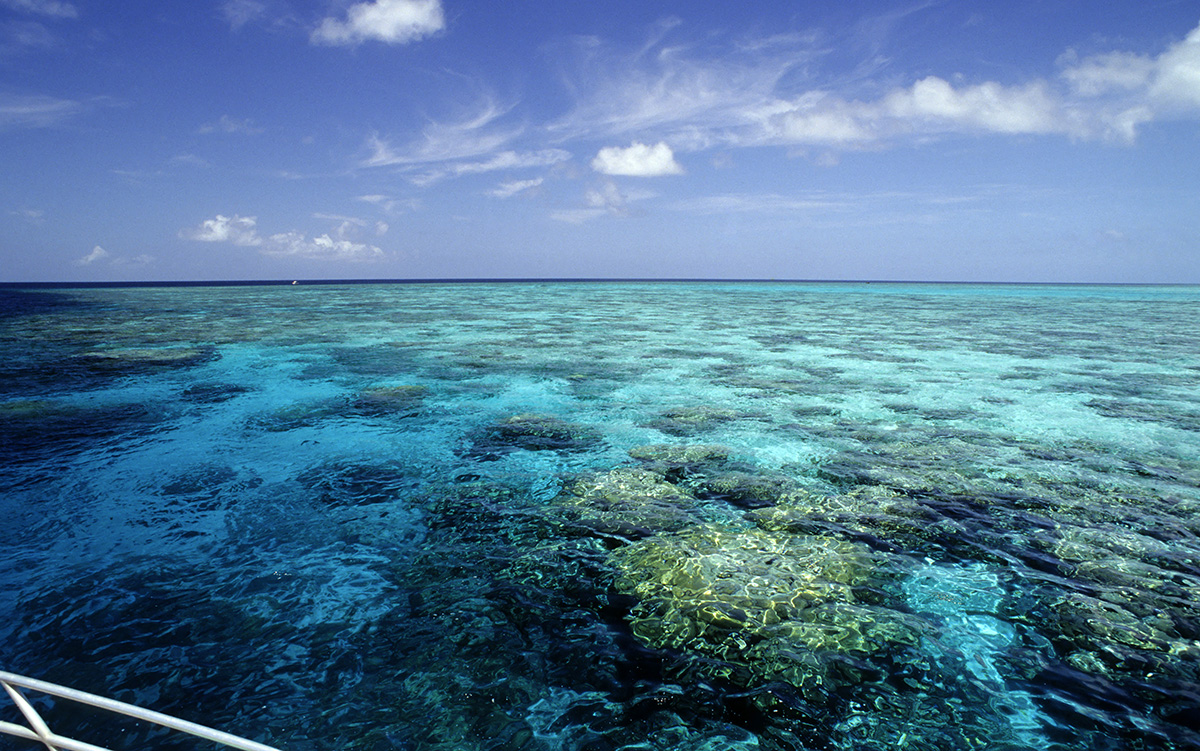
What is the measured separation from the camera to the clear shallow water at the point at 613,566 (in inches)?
180

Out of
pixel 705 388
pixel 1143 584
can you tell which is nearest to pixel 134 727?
pixel 1143 584

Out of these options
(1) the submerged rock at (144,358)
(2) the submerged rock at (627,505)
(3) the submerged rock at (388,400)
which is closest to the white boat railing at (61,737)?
(2) the submerged rock at (627,505)

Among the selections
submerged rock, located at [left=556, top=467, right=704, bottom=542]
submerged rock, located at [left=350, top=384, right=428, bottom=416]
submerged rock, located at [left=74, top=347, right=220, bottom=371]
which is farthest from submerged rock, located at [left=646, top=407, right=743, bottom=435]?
submerged rock, located at [left=74, top=347, right=220, bottom=371]

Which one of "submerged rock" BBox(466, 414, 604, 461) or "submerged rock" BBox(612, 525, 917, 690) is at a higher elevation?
"submerged rock" BBox(466, 414, 604, 461)

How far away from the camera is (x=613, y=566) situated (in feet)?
21.5

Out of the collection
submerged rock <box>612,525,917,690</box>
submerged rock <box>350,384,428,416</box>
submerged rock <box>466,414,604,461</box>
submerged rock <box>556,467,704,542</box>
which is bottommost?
submerged rock <box>612,525,917,690</box>

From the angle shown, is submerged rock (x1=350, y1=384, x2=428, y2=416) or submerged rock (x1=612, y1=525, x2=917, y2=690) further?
submerged rock (x1=350, y1=384, x2=428, y2=416)

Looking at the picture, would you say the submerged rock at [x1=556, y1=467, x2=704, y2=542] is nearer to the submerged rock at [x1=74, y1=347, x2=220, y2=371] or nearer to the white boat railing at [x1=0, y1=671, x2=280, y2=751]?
the white boat railing at [x1=0, y1=671, x2=280, y2=751]

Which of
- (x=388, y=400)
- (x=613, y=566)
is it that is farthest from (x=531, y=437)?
(x=613, y=566)

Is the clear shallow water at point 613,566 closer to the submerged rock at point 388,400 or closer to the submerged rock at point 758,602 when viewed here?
the submerged rock at point 758,602

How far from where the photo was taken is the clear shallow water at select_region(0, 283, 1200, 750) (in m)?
4.58

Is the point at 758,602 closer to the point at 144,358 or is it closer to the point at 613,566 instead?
the point at 613,566

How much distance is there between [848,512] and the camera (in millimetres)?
7902

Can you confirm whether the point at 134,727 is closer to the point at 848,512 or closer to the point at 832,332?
the point at 848,512
